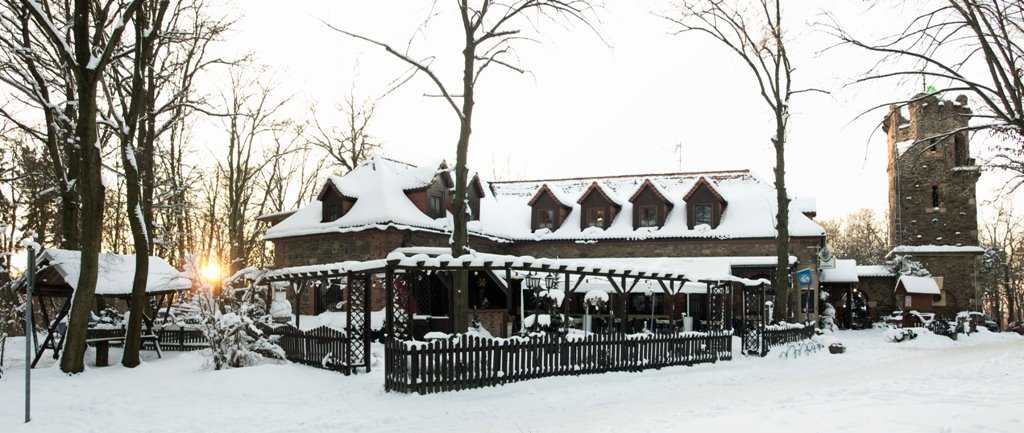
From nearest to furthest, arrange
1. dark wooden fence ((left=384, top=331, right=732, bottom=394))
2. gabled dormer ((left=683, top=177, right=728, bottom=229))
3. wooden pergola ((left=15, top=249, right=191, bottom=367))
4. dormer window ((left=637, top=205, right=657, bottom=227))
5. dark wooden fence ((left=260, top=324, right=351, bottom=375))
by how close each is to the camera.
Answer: dark wooden fence ((left=384, top=331, right=732, bottom=394)) → dark wooden fence ((left=260, top=324, right=351, bottom=375)) → wooden pergola ((left=15, top=249, right=191, bottom=367)) → gabled dormer ((left=683, top=177, right=728, bottom=229)) → dormer window ((left=637, top=205, right=657, bottom=227))

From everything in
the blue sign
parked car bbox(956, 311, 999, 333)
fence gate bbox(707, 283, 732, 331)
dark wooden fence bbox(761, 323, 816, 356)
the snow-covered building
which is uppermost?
the snow-covered building

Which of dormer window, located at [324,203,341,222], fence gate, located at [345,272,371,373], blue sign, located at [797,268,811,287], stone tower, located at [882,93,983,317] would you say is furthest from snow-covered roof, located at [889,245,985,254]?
fence gate, located at [345,272,371,373]

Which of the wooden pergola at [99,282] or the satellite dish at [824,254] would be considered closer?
the wooden pergola at [99,282]

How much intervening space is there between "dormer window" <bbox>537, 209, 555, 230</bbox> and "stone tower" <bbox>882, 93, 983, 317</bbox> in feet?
58.4

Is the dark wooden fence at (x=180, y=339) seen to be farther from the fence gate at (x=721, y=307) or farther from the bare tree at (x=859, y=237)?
the bare tree at (x=859, y=237)

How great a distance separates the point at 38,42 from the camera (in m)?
17.2

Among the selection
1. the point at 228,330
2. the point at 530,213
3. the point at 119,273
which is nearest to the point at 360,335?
the point at 228,330

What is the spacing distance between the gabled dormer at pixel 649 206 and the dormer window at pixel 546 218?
3.41 m

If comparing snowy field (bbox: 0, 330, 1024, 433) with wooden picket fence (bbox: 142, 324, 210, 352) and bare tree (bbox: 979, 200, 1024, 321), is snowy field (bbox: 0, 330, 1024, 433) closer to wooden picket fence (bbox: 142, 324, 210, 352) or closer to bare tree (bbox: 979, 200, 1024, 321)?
wooden picket fence (bbox: 142, 324, 210, 352)

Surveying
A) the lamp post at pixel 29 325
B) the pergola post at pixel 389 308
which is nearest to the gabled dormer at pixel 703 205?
the pergola post at pixel 389 308

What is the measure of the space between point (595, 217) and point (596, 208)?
0.38 metres

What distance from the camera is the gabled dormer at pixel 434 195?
86.8ft

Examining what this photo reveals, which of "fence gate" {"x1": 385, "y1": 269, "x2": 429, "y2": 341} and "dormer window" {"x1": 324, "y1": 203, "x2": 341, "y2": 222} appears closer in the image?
"fence gate" {"x1": 385, "y1": 269, "x2": 429, "y2": 341}

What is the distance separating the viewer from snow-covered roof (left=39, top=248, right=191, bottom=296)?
1599cm
